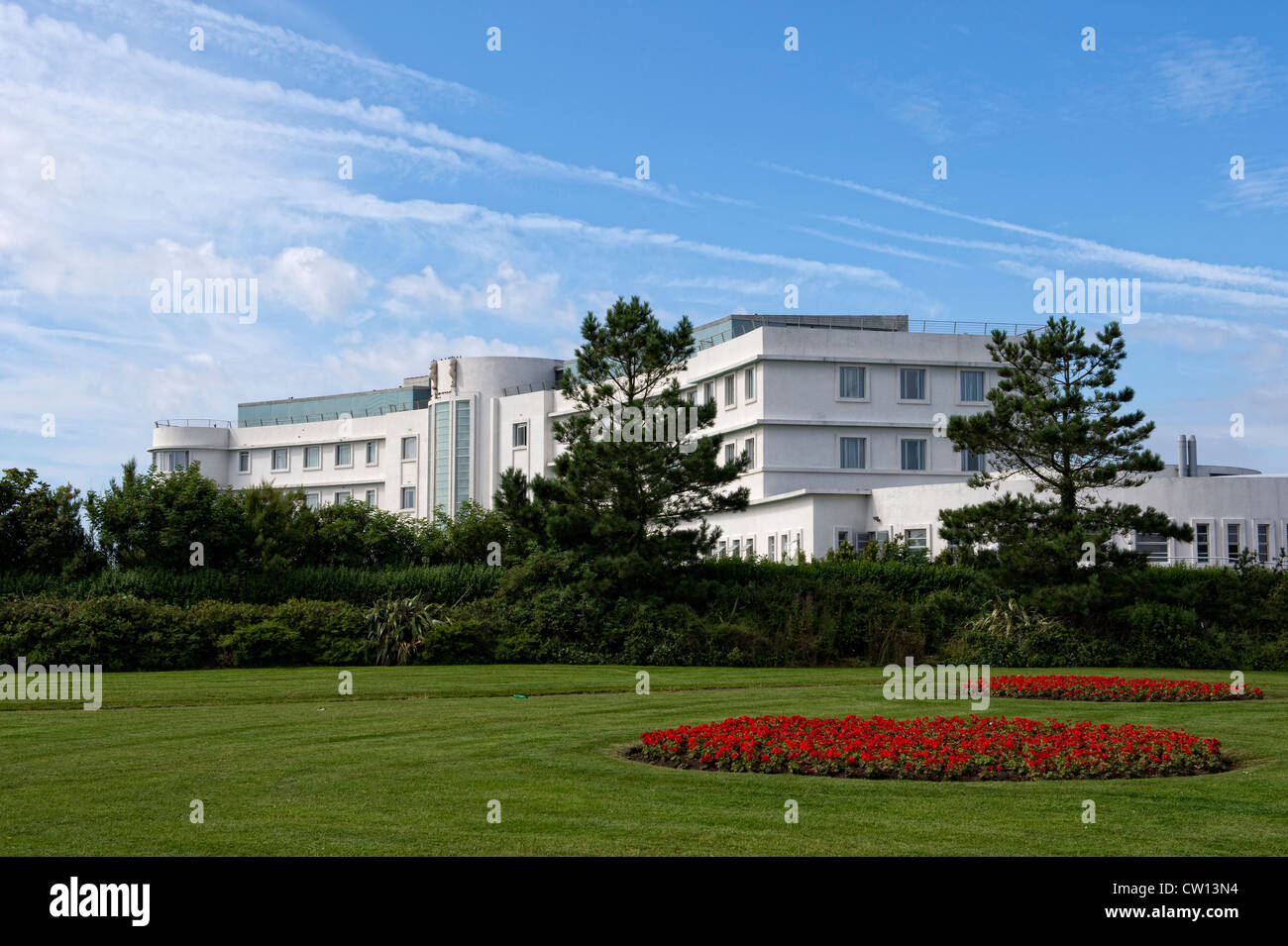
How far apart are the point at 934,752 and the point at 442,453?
65.0 metres

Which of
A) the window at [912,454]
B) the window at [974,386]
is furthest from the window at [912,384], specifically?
the window at [912,454]

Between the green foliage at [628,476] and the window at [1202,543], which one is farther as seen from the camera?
the window at [1202,543]

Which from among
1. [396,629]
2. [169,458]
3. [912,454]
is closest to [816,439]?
[912,454]

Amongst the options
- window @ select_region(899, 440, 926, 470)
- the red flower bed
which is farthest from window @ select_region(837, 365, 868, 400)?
the red flower bed

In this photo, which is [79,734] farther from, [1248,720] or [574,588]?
[574,588]

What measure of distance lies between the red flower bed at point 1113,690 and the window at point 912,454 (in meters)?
32.6

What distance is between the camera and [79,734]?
52.7ft

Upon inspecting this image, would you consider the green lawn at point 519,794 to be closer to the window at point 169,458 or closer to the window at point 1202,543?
the window at point 1202,543

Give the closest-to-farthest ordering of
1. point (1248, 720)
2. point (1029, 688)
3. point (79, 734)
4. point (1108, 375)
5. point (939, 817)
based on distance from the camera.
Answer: point (939, 817)
point (79, 734)
point (1248, 720)
point (1029, 688)
point (1108, 375)

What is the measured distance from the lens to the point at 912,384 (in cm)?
5541

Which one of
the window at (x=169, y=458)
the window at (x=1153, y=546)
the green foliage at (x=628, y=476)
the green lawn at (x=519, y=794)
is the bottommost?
the green lawn at (x=519, y=794)

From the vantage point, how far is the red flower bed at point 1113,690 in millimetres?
21812
